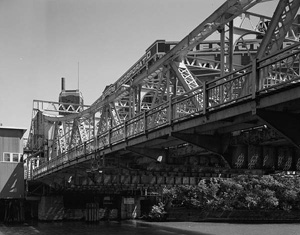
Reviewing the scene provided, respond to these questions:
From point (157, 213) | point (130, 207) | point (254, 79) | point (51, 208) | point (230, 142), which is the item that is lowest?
point (157, 213)

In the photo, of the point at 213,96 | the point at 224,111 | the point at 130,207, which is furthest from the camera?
the point at 130,207

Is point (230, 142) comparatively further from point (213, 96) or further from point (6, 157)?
point (6, 157)

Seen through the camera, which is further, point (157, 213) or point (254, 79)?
point (157, 213)

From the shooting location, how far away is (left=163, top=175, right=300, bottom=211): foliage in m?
77.1

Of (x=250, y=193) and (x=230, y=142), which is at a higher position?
(x=230, y=142)

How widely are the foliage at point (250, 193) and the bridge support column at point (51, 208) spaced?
861 inches

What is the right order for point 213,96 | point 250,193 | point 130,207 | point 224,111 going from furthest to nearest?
point 130,207 → point 250,193 → point 213,96 → point 224,111

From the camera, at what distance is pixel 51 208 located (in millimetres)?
75250

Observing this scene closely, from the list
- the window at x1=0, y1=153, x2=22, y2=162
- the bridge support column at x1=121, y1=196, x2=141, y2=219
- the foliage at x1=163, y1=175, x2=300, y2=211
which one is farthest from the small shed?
the foliage at x1=163, y1=175, x2=300, y2=211

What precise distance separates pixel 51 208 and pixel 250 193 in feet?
→ 104

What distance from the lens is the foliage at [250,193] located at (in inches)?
3036

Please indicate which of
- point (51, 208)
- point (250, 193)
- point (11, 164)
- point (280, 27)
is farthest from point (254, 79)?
point (250, 193)

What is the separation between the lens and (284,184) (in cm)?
7912

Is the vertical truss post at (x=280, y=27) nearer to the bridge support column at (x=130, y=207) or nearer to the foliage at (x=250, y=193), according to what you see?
the foliage at (x=250, y=193)
